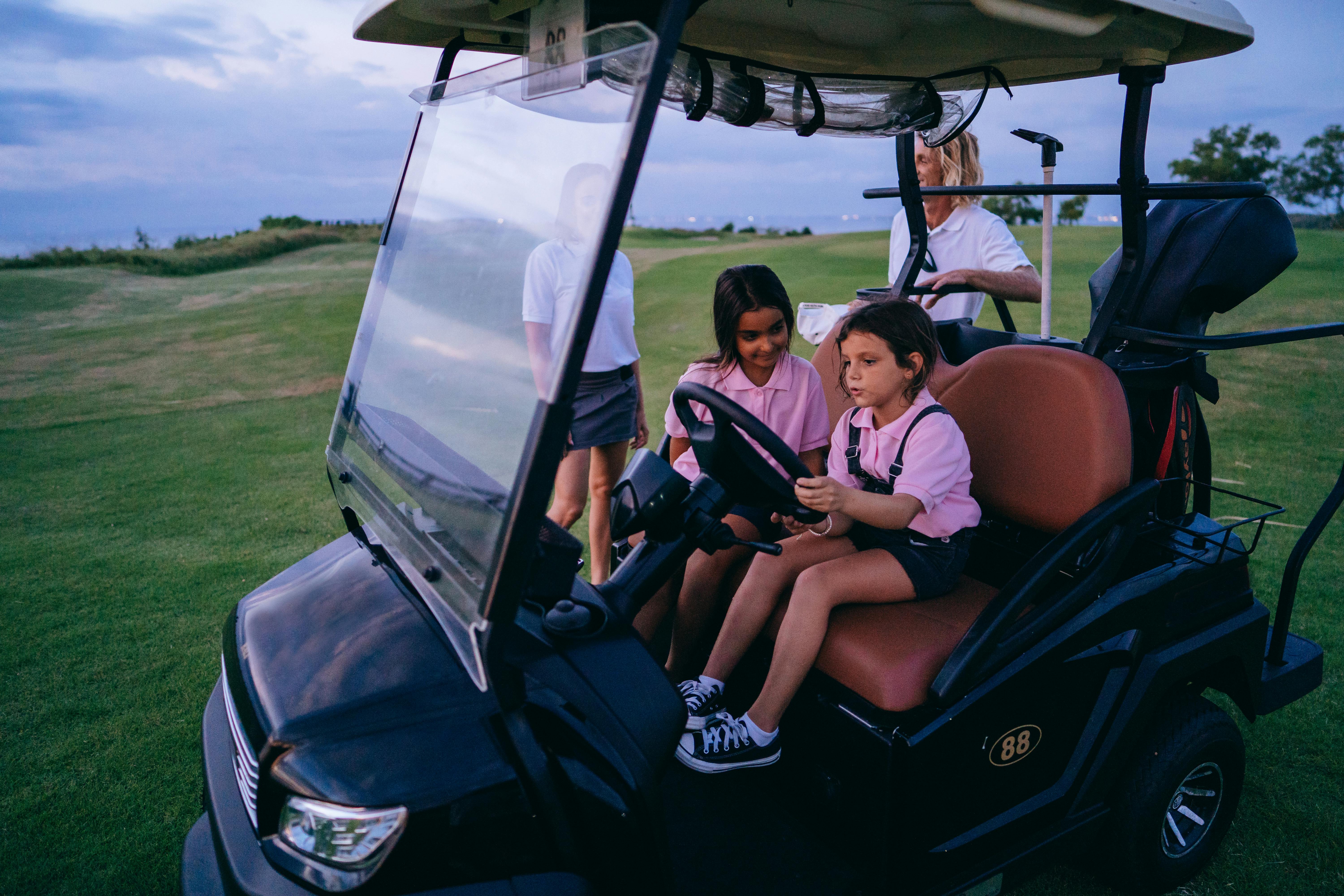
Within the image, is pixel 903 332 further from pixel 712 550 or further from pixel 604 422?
pixel 604 422

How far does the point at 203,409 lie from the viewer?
830 centimetres

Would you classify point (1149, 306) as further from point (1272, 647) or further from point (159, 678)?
point (159, 678)

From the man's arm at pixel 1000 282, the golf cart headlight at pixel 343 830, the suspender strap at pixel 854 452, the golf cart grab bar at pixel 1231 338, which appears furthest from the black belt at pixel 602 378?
the golf cart headlight at pixel 343 830

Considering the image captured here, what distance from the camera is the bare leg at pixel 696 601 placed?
2266 millimetres

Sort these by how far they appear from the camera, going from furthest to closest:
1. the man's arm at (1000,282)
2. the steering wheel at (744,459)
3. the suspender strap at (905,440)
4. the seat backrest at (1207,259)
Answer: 1. the man's arm at (1000,282)
2. the seat backrest at (1207,259)
3. the suspender strap at (905,440)
4. the steering wheel at (744,459)

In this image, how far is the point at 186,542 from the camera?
4594 mm

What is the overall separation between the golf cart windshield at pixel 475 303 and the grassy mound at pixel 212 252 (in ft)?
74.1

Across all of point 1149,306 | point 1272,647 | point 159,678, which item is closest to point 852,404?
point 1149,306

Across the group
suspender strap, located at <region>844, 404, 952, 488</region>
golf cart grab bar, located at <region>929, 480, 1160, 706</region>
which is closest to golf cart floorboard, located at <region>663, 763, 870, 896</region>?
golf cart grab bar, located at <region>929, 480, 1160, 706</region>

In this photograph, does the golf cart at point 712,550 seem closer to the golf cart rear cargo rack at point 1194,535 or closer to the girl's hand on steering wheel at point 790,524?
the golf cart rear cargo rack at point 1194,535

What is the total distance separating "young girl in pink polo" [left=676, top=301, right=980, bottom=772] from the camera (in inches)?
74.4

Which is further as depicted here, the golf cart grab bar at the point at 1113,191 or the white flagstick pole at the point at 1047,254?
the white flagstick pole at the point at 1047,254

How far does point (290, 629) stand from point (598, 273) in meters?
0.97

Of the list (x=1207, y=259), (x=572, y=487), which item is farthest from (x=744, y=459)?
(x=572, y=487)
